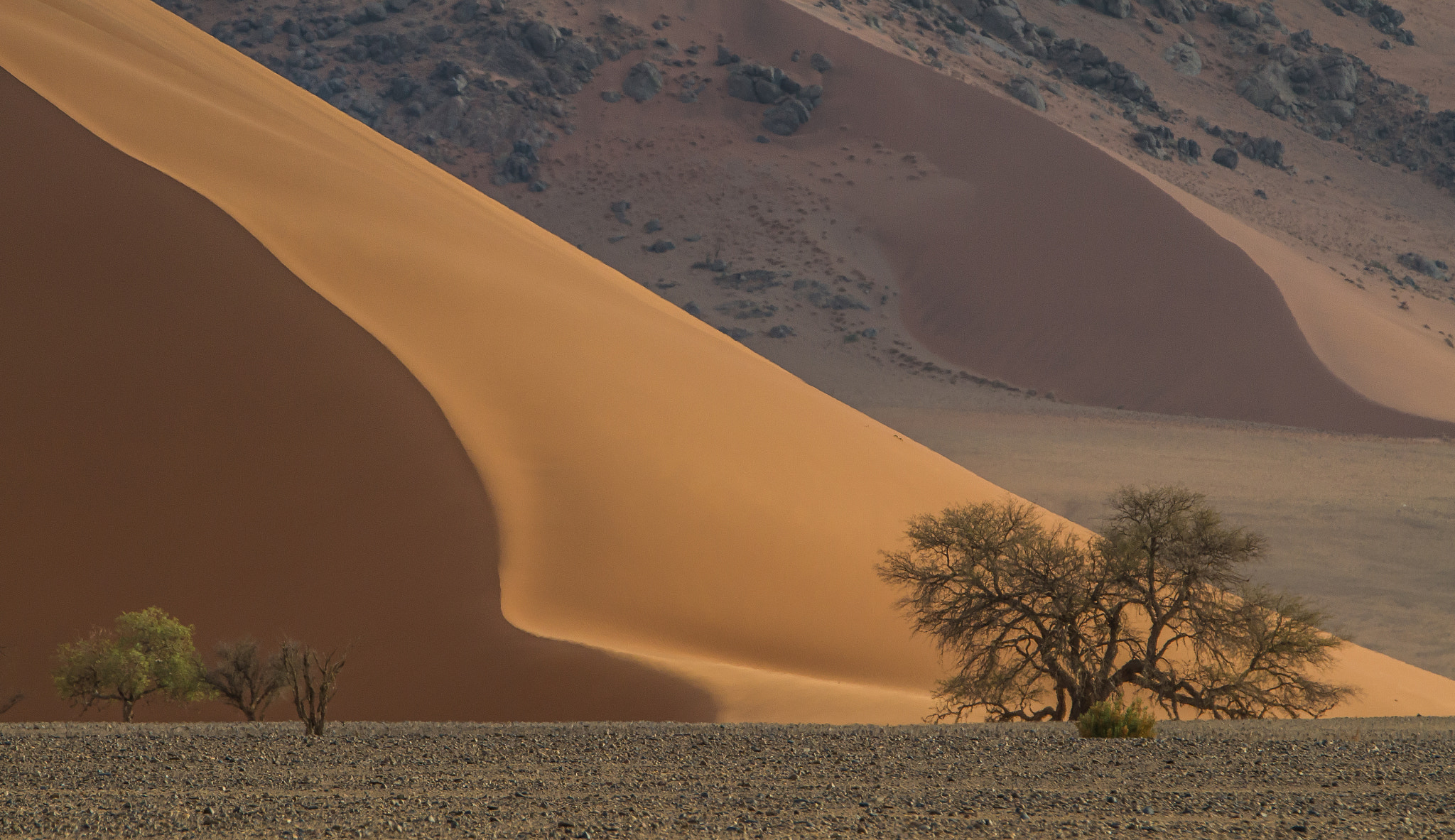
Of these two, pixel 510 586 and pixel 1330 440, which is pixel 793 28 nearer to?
pixel 1330 440

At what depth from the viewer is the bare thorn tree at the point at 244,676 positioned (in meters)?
11.5

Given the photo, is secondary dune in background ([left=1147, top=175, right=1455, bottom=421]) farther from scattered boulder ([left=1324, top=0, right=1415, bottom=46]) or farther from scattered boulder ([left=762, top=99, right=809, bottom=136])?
scattered boulder ([left=1324, top=0, right=1415, bottom=46])

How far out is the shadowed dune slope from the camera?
45500 mm

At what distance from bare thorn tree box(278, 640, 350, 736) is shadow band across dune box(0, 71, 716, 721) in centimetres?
42

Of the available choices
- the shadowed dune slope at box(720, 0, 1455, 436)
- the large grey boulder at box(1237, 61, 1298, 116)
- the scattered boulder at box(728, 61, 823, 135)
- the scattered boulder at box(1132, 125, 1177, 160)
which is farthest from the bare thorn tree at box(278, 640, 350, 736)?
the large grey boulder at box(1237, 61, 1298, 116)

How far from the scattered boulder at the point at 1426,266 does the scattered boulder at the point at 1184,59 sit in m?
20.0

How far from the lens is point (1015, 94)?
60.6 meters

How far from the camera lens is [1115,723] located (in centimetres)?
945

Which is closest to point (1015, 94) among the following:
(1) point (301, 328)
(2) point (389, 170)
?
(2) point (389, 170)

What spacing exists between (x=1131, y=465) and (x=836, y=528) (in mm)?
21357

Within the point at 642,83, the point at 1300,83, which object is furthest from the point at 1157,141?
the point at 642,83

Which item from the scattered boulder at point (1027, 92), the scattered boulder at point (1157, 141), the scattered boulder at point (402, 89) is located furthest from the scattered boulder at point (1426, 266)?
the scattered boulder at point (402, 89)

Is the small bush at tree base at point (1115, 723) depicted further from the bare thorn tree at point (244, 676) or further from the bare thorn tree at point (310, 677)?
the bare thorn tree at point (244, 676)

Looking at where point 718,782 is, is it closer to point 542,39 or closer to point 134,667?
point 134,667
